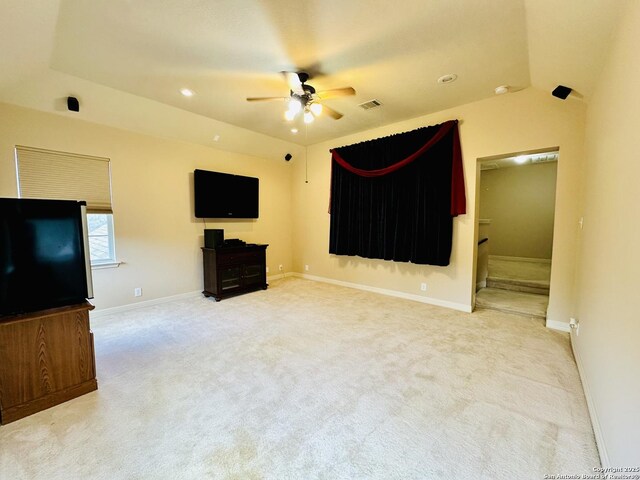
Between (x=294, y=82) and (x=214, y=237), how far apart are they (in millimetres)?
2732

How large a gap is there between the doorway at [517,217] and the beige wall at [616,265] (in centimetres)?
311

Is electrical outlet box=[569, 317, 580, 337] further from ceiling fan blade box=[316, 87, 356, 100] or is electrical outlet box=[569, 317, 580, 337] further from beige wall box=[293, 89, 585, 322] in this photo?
ceiling fan blade box=[316, 87, 356, 100]

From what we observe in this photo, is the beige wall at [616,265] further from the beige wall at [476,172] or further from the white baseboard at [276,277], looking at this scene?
the white baseboard at [276,277]

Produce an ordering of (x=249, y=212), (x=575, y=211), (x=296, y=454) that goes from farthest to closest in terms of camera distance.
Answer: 1. (x=249, y=212)
2. (x=575, y=211)
3. (x=296, y=454)

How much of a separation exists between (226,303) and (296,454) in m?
3.09

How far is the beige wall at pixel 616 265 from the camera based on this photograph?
4.15 ft

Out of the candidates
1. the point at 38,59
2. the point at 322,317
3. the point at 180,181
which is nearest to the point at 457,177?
the point at 322,317

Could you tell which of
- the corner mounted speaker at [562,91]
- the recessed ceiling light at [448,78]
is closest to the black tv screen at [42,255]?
the recessed ceiling light at [448,78]

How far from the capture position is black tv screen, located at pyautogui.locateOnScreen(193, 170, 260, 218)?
4535mm

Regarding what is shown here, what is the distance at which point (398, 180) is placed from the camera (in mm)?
4367

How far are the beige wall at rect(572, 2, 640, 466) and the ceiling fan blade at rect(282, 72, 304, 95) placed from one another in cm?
243

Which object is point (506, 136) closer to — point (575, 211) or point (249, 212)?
point (575, 211)

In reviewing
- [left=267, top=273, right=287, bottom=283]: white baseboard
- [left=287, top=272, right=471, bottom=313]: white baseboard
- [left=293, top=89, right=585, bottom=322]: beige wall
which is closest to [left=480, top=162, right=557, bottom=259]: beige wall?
[left=293, top=89, right=585, bottom=322]: beige wall

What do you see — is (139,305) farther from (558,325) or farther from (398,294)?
(558,325)
